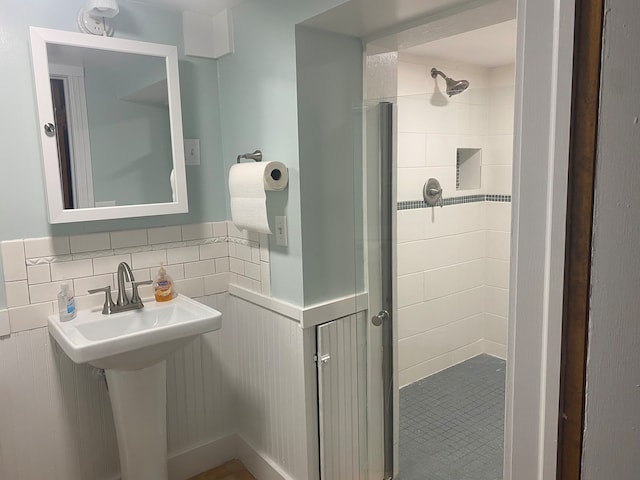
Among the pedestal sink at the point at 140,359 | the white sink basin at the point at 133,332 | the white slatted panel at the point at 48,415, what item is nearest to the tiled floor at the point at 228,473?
the pedestal sink at the point at 140,359

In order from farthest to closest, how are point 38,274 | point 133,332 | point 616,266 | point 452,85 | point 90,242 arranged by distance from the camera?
point 452,85 < point 90,242 < point 38,274 < point 133,332 < point 616,266

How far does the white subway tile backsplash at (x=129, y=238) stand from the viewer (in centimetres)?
199

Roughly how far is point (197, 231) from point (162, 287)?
1.04 ft

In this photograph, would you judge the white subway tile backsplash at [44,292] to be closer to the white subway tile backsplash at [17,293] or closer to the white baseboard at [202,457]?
the white subway tile backsplash at [17,293]

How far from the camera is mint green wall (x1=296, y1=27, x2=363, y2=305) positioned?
5.90 ft

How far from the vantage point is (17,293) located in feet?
5.83

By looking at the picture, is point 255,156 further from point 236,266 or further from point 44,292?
point 44,292

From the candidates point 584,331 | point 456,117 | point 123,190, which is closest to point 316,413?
point 123,190

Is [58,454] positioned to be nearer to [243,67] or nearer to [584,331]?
[243,67]

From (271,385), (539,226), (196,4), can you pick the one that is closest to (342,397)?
(271,385)

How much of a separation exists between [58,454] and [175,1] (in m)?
1.94

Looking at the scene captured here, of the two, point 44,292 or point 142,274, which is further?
point 142,274

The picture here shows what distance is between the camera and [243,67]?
6.64ft

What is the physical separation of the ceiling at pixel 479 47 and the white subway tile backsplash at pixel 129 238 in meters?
1.46
